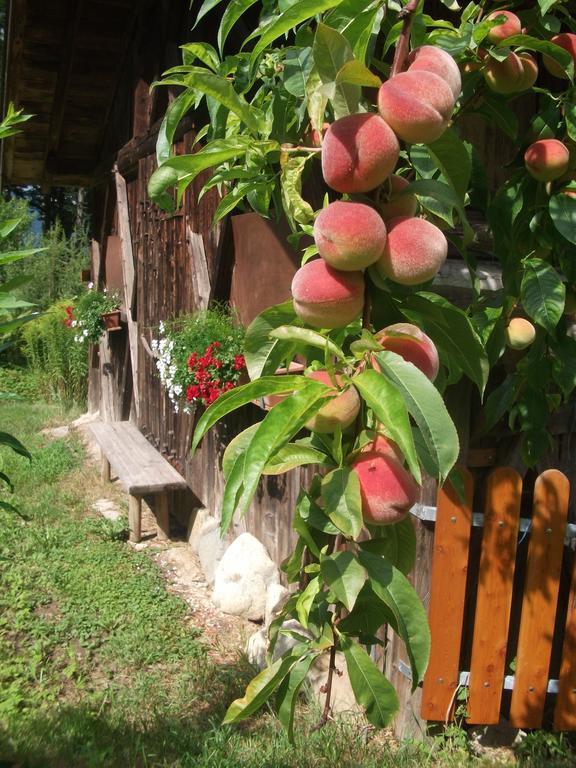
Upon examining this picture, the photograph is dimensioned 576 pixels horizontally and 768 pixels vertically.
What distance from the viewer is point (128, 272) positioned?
684 cm

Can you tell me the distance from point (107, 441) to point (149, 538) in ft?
3.87

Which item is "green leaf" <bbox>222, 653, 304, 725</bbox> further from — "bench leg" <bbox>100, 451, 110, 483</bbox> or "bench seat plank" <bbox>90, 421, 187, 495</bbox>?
"bench leg" <bbox>100, 451, 110, 483</bbox>

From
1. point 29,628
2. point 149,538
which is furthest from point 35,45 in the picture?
point 29,628

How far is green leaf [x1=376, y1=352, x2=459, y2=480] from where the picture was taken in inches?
29.4

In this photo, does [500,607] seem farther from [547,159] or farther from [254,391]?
[254,391]

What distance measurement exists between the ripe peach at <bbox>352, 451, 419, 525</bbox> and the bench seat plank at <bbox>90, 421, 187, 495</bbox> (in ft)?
14.6

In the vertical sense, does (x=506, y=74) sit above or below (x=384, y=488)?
above

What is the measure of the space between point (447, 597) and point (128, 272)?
16.2 feet

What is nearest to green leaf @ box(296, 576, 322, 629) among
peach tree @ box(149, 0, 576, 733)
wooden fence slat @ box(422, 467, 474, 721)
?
peach tree @ box(149, 0, 576, 733)

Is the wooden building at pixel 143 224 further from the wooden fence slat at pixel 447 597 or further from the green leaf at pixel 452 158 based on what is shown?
the green leaf at pixel 452 158

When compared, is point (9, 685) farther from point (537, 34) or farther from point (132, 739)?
point (537, 34)

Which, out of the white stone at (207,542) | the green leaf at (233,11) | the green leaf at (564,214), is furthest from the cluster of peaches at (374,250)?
the white stone at (207,542)

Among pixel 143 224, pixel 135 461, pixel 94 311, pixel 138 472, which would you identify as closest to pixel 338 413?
pixel 138 472

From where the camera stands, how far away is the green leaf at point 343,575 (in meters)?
0.79
